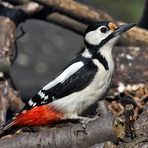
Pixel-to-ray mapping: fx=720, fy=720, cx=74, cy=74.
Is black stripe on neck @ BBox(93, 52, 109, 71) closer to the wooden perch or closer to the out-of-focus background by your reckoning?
the wooden perch

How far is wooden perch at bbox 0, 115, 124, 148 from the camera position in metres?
4.98

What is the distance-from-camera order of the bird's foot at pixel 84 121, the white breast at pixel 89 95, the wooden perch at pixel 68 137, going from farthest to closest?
the white breast at pixel 89 95
the bird's foot at pixel 84 121
the wooden perch at pixel 68 137

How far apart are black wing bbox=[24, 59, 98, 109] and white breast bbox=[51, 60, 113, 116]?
0.11ft

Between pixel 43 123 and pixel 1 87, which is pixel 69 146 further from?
pixel 1 87

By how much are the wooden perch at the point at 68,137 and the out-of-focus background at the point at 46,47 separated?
4351mm

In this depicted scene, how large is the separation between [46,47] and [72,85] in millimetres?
6369

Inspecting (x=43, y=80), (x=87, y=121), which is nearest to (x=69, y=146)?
(x=87, y=121)

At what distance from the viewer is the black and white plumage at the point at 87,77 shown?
5.50 meters

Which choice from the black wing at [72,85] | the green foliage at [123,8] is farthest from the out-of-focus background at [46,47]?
the black wing at [72,85]

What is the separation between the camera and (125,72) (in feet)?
24.6

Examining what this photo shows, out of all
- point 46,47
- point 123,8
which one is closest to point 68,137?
point 46,47

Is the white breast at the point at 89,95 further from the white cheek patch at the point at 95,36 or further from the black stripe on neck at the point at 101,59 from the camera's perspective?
the white cheek patch at the point at 95,36

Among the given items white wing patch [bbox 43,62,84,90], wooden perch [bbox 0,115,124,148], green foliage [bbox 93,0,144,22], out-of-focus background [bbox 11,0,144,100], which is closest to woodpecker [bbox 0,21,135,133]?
white wing patch [bbox 43,62,84,90]

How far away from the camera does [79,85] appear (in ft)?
18.1
